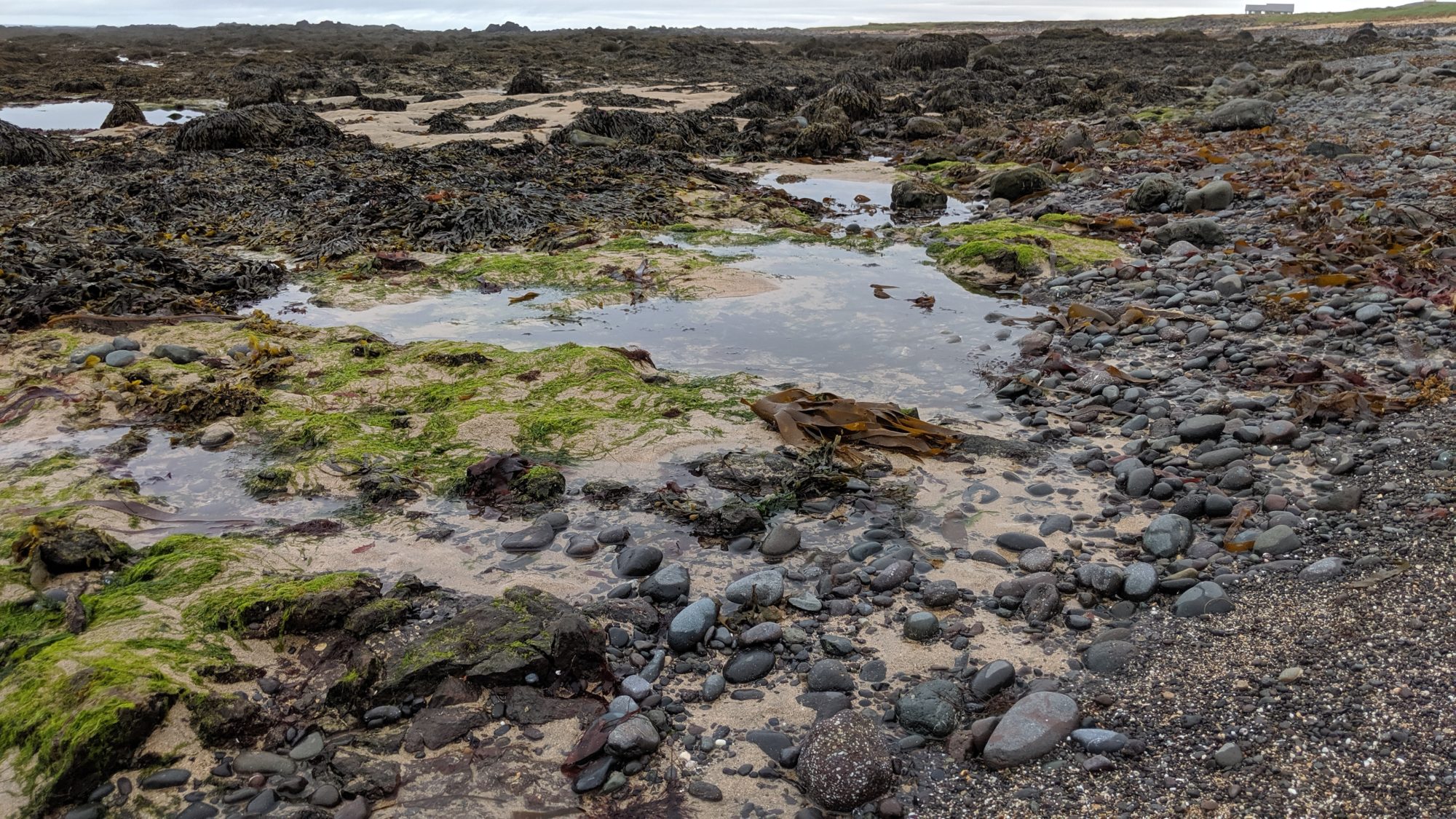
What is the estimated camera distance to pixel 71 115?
2094 centimetres

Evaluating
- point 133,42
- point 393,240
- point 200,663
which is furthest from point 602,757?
point 133,42

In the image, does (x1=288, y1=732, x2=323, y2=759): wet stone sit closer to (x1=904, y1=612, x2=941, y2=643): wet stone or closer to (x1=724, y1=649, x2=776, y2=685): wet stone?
(x1=724, y1=649, x2=776, y2=685): wet stone

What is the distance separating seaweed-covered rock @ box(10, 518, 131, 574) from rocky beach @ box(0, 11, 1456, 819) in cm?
2

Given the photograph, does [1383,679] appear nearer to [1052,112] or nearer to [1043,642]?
[1043,642]

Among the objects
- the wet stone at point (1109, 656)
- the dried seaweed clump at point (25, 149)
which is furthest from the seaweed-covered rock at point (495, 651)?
the dried seaweed clump at point (25, 149)

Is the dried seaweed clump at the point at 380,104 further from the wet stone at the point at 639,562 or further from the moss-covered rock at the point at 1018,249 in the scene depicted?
the wet stone at the point at 639,562

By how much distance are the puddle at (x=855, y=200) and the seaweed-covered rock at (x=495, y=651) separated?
350 inches

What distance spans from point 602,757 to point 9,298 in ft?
23.7

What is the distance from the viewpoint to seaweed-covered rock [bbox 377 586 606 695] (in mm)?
3098

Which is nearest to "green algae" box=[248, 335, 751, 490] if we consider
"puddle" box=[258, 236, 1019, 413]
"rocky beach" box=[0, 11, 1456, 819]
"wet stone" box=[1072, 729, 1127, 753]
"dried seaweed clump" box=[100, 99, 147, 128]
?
"rocky beach" box=[0, 11, 1456, 819]

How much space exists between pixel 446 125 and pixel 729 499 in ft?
51.1

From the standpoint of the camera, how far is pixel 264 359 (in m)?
6.35

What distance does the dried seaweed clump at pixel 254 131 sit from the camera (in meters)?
14.4

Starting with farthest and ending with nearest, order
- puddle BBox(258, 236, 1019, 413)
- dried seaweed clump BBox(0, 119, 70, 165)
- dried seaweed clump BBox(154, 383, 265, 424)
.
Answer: dried seaweed clump BBox(0, 119, 70, 165)
puddle BBox(258, 236, 1019, 413)
dried seaweed clump BBox(154, 383, 265, 424)
